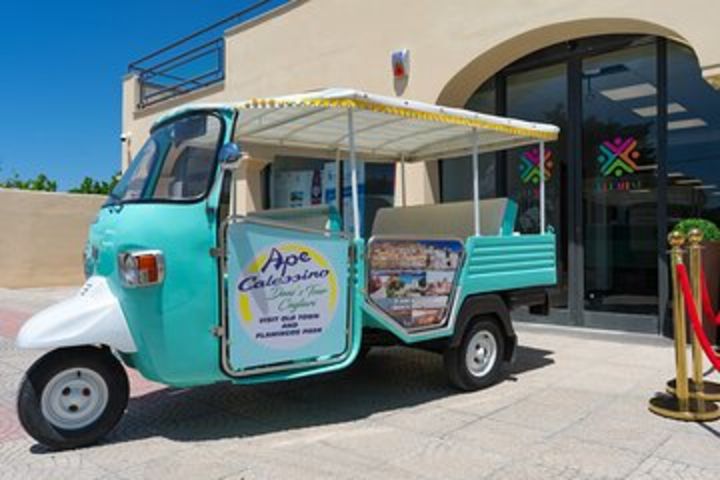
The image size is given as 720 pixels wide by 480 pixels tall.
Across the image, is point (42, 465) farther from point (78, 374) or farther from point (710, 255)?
point (710, 255)

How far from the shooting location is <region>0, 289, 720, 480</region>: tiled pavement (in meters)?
3.78

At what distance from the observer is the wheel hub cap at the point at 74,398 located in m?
4.00

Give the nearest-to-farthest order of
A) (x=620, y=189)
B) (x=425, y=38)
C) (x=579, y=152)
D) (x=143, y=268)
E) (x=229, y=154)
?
(x=143, y=268) → (x=229, y=154) → (x=620, y=189) → (x=579, y=152) → (x=425, y=38)

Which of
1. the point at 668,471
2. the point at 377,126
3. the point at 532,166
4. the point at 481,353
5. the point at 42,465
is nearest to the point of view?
the point at 668,471

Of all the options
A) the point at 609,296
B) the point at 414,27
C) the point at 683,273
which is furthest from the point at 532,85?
the point at 683,273

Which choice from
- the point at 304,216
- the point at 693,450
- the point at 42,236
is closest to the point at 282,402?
the point at 304,216

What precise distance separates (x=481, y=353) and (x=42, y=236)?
14.1 metres

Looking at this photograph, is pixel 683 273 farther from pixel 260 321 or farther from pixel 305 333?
pixel 260 321

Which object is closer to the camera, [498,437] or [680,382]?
[498,437]

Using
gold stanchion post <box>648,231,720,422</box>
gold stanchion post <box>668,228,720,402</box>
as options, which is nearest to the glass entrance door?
gold stanchion post <box>668,228,720,402</box>

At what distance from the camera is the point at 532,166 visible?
30.0 feet

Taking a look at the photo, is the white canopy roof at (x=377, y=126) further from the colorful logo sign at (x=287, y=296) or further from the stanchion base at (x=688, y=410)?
the stanchion base at (x=688, y=410)

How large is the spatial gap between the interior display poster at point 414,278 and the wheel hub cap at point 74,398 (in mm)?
2016

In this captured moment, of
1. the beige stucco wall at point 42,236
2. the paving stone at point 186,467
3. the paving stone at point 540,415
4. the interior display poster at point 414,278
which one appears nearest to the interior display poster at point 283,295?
the interior display poster at point 414,278
